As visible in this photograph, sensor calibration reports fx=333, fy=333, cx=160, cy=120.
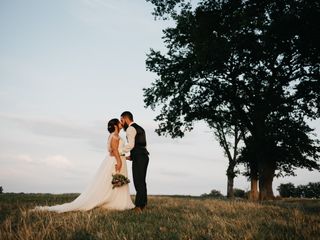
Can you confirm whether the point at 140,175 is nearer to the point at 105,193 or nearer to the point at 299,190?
the point at 105,193

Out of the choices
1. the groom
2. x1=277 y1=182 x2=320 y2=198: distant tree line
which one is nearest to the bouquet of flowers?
the groom

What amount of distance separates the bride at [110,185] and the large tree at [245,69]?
1047cm

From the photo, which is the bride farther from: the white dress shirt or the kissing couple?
the white dress shirt

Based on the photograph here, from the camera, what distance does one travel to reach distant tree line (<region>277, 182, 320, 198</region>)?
166 ft

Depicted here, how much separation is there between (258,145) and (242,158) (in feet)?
44.4

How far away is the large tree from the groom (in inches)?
429

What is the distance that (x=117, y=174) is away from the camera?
10.3 meters

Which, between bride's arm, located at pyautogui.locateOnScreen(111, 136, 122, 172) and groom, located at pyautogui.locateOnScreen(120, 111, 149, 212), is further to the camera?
bride's arm, located at pyautogui.locateOnScreen(111, 136, 122, 172)

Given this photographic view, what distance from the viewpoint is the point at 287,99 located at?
22969mm

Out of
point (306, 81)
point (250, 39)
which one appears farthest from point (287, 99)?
point (250, 39)

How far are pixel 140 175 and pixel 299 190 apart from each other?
48.5 metres

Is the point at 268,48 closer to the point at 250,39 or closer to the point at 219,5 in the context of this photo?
the point at 250,39

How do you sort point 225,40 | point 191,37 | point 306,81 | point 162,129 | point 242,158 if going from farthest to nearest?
point 242,158
point 162,129
point 306,81
point 191,37
point 225,40

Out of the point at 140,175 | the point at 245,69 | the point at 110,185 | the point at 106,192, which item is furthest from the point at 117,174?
the point at 245,69
